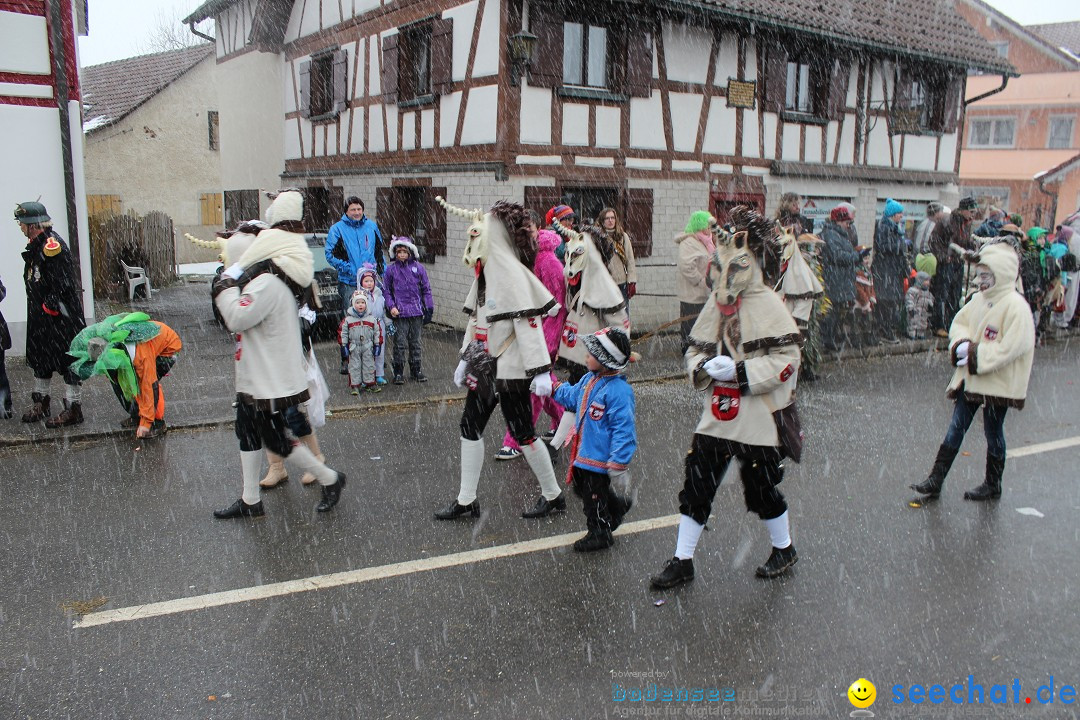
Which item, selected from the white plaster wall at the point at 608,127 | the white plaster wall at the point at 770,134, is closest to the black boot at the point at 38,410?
the white plaster wall at the point at 608,127

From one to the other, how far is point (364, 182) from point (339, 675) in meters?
13.5

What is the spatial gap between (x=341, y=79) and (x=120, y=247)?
17.4ft

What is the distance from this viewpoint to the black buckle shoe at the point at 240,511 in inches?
215

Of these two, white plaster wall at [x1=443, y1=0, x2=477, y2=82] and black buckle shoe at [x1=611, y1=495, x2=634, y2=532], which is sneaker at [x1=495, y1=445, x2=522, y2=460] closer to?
black buckle shoe at [x1=611, y1=495, x2=634, y2=532]

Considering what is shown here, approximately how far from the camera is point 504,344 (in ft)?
17.4

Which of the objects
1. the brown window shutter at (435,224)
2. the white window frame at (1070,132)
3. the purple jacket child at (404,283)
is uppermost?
the white window frame at (1070,132)

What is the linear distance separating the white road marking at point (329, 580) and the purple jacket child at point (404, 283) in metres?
4.67

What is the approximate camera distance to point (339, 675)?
366cm

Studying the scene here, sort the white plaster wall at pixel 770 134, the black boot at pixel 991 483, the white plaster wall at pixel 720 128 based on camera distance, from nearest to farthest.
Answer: the black boot at pixel 991 483
the white plaster wall at pixel 720 128
the white plaster wall at pixel 770 134

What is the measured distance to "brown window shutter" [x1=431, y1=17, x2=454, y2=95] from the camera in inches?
524

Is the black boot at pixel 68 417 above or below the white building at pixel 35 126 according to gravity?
below

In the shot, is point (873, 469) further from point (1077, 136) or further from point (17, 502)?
point (1077, 136)

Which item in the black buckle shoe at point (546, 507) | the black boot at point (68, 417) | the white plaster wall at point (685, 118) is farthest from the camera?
the white plaster wall at point (685, 118)

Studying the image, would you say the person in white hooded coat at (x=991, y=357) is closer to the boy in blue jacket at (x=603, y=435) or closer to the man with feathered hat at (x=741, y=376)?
the man with feathered hat at (x=741, y=376)
